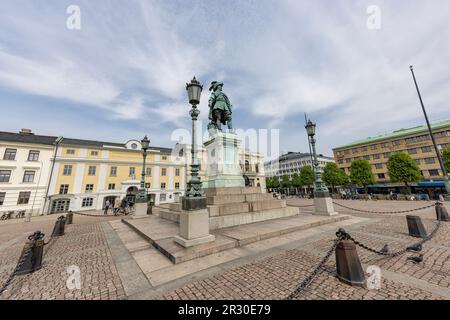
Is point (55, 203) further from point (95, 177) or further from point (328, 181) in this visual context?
point (328, 181)

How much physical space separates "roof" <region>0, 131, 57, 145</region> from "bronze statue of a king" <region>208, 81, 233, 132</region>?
3386 centimetres

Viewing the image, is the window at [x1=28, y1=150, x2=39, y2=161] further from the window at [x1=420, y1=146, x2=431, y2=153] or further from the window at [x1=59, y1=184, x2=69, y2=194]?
the window at [x1=420, y1=146, x2=431, y2=153]

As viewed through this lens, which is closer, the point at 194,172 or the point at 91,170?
the point at 194,172

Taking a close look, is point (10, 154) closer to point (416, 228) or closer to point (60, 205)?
point (60, 205)

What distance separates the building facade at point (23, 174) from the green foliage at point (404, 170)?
201 feet

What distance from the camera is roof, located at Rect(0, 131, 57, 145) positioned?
27.1m

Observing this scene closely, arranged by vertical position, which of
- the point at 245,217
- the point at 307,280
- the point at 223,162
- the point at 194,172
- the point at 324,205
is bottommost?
the point at 307,280

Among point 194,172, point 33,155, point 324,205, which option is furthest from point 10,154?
point 324,205

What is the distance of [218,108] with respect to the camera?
11227 mm

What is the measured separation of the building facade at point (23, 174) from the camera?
24.5m

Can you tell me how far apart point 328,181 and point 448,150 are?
21337mm

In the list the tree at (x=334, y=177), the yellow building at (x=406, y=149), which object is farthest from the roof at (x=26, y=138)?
the yellow building at (x=406, y=149)

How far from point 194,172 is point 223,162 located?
15.3 ft

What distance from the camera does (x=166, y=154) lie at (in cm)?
3981
